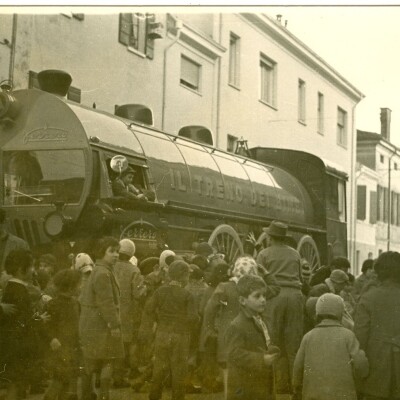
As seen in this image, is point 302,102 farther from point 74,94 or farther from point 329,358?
point 329,358

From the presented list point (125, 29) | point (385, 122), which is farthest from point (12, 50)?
point (385, 122)

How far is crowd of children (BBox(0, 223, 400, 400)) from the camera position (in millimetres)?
3266

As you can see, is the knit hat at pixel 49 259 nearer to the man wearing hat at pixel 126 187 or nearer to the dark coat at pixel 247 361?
the man wearing hat at pixel 126 187

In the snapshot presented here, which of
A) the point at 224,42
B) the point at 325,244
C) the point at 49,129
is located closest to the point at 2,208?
the point at 49,129

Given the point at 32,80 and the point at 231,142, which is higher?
the point at 32,80

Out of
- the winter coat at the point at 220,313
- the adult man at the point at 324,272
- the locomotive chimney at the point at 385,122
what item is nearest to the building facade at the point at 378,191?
the locomotive chimney at the point at 385,122

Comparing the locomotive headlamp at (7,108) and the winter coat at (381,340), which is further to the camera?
the locomotive headlamp at (7,108)

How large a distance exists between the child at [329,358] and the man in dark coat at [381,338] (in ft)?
0.63

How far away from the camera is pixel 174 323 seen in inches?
161

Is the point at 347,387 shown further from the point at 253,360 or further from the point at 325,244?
the point at 325,244

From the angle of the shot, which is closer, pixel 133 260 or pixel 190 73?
pixel 133 260

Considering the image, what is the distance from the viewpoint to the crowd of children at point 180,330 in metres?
3.27

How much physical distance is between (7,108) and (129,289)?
4.86ft

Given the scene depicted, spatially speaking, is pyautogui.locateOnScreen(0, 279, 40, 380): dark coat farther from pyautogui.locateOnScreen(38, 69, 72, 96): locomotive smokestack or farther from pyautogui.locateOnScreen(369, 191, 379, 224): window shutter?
pyautogui.locateOnScreen(369, 191, 379, 224): window shutter
